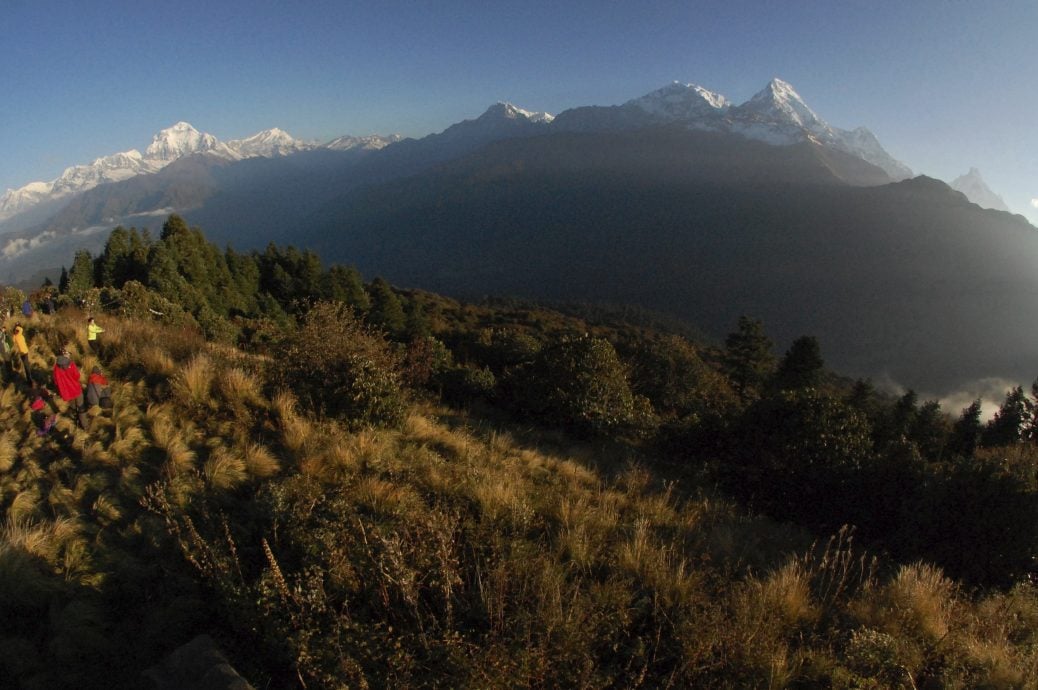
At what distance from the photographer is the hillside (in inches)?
120

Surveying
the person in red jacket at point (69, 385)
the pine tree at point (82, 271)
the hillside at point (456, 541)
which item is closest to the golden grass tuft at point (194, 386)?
the hillside at point (456, 541)

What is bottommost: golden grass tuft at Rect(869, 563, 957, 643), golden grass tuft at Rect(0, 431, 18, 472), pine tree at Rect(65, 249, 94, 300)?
golden grass tuft at Rect(869, 563, 957, 643)

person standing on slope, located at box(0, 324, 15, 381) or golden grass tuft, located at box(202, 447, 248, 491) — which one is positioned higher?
person standing on slope, located at box(0, 324, 15, 381)

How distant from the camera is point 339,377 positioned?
6895 millimetres

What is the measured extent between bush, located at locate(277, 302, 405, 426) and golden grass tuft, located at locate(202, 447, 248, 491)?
1638mm

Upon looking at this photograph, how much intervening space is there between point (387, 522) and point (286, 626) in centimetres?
112

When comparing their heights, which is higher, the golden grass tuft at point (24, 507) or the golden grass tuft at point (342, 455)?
the golden grass tuft at point (24, 507)

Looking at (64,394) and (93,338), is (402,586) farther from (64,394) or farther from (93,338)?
(93,338)

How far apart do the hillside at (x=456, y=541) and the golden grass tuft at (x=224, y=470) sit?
0.02 m

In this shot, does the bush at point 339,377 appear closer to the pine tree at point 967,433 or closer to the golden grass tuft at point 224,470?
the golden grass tuft at point 224,470

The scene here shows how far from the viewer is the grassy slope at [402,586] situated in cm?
296

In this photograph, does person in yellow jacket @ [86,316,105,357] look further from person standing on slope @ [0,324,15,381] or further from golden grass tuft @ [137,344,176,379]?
golden grass tuft @ [137,344,176,379]

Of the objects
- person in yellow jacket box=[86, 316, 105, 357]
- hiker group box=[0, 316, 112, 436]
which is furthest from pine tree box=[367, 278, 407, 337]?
hiker group box=[0, 316, 112, 436]

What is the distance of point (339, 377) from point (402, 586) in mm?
4331
